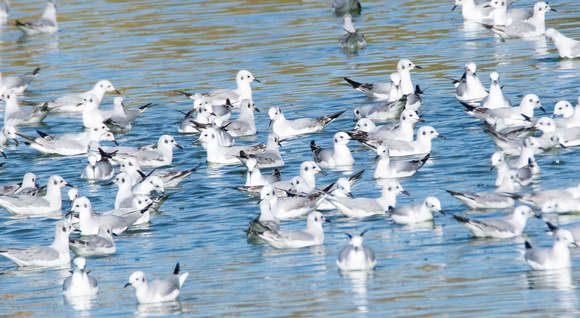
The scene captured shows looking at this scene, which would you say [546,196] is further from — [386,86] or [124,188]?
[386,86]

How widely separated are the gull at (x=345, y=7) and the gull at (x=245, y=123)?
47.9ft

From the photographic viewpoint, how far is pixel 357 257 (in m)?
11.2

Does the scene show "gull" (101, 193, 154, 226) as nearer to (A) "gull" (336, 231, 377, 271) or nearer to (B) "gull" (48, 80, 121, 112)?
(A) "gull" (336, 231, 377, 271)

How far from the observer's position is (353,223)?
13703mm

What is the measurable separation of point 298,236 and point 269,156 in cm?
517

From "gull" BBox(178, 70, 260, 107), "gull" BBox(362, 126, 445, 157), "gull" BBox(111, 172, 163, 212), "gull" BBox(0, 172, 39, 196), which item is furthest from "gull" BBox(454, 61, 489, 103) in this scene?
"gull" BBox(0, 172, 39, 196)

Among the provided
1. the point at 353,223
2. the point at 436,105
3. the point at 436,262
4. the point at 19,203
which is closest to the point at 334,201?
the point at 353,223

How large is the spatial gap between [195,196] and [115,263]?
3494 mm

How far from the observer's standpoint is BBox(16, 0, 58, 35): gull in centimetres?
3553

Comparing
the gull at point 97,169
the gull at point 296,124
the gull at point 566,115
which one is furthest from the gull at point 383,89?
the gull at point 97,169

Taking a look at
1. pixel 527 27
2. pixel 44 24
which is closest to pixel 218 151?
pixel 527 27

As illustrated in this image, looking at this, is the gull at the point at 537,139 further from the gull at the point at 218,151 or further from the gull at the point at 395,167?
the gull at the point at 218,151

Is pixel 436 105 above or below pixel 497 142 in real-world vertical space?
above

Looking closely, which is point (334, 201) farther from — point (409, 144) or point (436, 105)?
point (436, 105)
